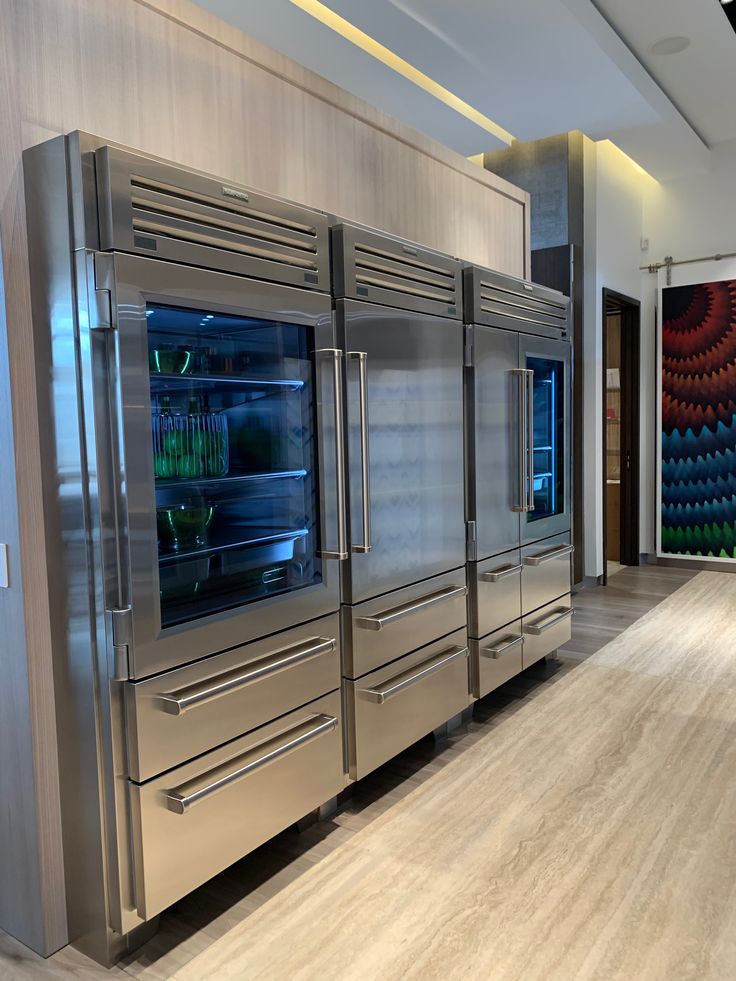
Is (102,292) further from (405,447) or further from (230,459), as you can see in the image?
(405,447)

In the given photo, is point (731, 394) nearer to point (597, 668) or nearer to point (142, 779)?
point (597, 668)

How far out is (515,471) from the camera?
359cm

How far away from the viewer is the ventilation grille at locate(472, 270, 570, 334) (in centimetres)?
331

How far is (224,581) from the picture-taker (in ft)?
7.30

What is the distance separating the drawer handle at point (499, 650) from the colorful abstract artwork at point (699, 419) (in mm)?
3837

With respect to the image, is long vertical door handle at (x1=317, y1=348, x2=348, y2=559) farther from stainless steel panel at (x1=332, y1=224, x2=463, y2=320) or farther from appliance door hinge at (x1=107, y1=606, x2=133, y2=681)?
appliance door hinge at (x1=107, y1=606, x2=133, y2=681)

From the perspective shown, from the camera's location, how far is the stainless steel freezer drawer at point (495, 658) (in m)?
3.40

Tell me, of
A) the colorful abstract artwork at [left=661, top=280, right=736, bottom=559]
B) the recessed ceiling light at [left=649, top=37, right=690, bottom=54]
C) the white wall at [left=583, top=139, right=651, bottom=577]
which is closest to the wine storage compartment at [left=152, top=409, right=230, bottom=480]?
the recessed ceiling light at [left=649, top=37, right=690, bottom=54]

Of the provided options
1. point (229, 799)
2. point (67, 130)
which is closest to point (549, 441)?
point (229, 799)

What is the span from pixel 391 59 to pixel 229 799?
12.7 ft

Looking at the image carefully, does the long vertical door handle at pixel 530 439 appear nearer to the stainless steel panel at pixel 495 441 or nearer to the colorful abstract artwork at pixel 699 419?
the stainless steel panel at pixel 495 441

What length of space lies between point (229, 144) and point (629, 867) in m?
2.67

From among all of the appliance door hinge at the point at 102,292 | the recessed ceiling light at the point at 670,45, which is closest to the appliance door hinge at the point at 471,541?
the appliance door hinge at the point at 102,292

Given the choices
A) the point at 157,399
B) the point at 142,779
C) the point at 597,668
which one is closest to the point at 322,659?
the point at 142,779
